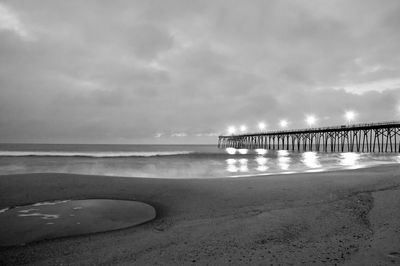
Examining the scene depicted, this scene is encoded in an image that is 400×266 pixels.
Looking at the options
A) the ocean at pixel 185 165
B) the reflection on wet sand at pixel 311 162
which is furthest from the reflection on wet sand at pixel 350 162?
the reflection on wet sand at pixel 311 162

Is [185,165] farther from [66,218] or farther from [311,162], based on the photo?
[66,218]

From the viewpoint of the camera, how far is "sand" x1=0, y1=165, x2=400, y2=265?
444cm

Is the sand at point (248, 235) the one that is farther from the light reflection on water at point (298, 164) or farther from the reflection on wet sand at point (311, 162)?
the reflection on wet sand at point (311, 162)

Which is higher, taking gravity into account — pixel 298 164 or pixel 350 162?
pixel 350 162

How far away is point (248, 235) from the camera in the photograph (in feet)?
18.1

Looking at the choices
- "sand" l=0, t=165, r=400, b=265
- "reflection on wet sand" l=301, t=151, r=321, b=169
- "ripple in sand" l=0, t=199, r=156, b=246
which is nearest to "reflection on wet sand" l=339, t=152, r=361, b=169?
"reflection on wet sand" l=301, t=151, r=321, b=169

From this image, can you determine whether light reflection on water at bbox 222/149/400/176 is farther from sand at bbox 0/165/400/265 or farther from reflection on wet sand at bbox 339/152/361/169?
sand at bbox 0/165/400/265

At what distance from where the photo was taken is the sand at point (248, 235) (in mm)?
4441

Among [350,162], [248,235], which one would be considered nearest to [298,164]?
[350,162]

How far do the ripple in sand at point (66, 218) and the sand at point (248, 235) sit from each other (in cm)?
48

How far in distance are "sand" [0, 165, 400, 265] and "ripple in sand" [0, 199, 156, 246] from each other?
48 cm

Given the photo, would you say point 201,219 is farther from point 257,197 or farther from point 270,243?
point 257,197

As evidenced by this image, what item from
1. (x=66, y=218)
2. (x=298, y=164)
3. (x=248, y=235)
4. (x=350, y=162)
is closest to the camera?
Answer: (x=248, y=235)

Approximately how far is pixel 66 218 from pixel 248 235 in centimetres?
575
